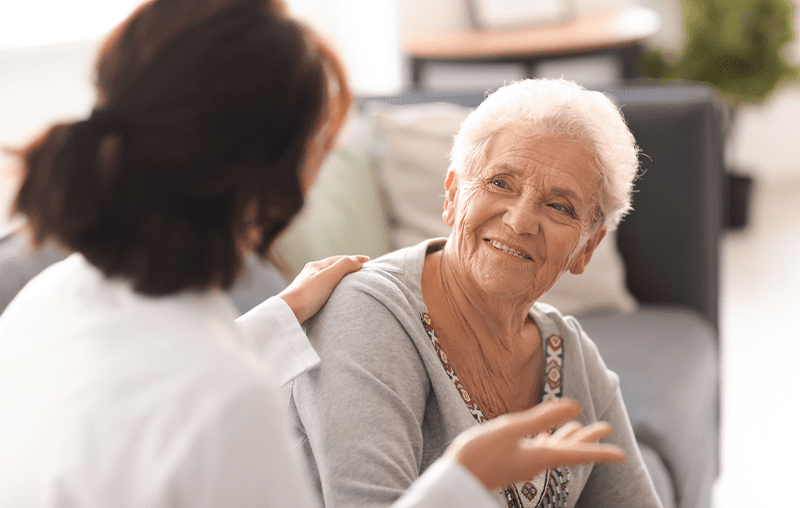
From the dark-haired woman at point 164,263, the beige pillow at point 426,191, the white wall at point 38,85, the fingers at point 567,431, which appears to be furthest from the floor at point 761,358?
the white wall at point 38,85

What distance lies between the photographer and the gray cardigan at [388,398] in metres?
1.00

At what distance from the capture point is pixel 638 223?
2.38 metres

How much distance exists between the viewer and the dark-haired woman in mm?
627

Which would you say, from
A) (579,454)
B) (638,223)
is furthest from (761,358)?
(579,454)

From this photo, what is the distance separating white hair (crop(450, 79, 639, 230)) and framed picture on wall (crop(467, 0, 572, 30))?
3.10 m

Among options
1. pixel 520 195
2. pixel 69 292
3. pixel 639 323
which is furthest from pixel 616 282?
pixel 69 292

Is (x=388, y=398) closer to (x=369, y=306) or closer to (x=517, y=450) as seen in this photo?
(x=369, y=306)

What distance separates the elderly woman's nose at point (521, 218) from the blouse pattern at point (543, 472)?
194 millimetres

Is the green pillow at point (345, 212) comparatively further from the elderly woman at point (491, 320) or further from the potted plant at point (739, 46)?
the potted plant at point (739, 46)

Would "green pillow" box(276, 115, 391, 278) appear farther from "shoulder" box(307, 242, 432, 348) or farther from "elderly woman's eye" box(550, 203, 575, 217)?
"elderly woman's eye" box(550, 203, 575, 217)

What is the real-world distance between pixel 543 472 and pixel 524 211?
1.37 ft

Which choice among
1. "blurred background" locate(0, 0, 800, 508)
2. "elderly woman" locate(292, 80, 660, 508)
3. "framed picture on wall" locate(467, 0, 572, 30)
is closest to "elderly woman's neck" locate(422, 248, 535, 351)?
"elderly woman" locate(292, 80, 660, 508)

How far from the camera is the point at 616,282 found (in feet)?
7.58

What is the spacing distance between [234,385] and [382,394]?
0.44m
